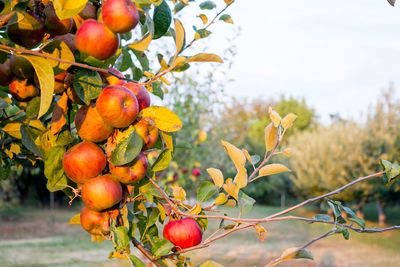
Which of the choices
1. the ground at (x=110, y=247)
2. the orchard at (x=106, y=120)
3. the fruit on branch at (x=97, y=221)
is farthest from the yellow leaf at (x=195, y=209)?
the ground at (x=110, y=247)

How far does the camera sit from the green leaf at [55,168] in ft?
2.65

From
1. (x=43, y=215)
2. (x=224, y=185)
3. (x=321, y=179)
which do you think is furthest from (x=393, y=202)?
(x=224, y=185)

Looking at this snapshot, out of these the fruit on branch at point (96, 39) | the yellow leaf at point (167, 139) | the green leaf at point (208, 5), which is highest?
the fruit on branch at point (96, 39)

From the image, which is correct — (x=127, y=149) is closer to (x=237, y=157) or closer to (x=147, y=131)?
(x=147, y=131)

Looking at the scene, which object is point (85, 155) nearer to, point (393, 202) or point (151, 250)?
point (151, 250)

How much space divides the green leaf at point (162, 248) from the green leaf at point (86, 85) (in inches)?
9.8

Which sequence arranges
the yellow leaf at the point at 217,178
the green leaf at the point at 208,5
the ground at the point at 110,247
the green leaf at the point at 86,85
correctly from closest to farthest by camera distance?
the green leaf at the point at 86,85 → the yellow leaf at the point at 217,178 → the green leaf at the point at 208,5 → the ground at the point at 110,247

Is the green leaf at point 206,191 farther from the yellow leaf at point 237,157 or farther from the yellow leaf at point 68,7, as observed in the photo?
the yellow leaf at point 68,7

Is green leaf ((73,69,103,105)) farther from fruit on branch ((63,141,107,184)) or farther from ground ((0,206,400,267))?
ground ((0,206,400,267))

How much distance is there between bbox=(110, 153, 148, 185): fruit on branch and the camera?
0.73 meters

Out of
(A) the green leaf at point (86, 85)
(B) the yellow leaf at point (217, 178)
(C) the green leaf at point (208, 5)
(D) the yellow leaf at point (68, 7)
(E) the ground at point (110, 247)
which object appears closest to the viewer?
(D) the yellow leaf at point (68, 7)

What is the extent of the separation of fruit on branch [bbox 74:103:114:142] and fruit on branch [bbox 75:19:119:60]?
3.4 inches

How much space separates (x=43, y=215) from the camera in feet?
43.9

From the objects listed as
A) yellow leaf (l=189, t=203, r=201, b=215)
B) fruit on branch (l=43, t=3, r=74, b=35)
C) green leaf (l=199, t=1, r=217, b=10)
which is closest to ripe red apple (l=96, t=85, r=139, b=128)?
fruit on branch (l=43, t=3, r=74, b=35)
